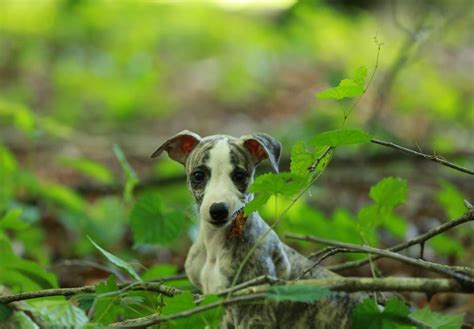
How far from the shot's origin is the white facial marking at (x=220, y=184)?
2779mm

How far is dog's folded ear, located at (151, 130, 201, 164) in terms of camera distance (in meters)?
3.12

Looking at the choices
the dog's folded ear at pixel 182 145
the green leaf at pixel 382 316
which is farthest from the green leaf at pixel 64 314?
the green leaf at pixel 382 316

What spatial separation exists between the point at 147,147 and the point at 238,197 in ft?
18.9

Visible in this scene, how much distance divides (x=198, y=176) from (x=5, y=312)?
0.94 metres

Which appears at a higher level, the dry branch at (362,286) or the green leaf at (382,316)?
the dry branch at (362,286)

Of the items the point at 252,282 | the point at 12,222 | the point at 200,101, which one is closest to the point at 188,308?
the point at 252,282

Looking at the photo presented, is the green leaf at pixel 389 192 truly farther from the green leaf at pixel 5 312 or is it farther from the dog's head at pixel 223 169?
the green leaf at pixel 5 312

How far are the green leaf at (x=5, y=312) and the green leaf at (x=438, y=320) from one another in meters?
1.60

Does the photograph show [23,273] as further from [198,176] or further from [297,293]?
[297,293]

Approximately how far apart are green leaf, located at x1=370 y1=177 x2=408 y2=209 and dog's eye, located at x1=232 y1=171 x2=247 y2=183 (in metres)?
0.59

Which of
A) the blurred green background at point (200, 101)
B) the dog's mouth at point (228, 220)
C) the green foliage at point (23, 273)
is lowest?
the blurred green background at point (200, 101)

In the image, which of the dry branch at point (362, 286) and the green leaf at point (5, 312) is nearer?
the dry branch at point (362, 286)

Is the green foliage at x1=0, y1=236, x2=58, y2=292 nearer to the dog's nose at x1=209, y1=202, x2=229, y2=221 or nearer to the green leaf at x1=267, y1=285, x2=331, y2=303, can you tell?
the dog's nose at x1=209, y1=202, x2=229, y2=221

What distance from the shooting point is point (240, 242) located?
9.84 ft
